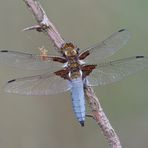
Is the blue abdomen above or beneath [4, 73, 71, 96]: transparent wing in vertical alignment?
beneath

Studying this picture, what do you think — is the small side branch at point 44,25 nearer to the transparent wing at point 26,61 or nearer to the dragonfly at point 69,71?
the dragonfly at point 69,71

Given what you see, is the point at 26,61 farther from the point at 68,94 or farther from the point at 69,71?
the point at 68,94

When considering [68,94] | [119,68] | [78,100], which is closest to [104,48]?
[119,68]

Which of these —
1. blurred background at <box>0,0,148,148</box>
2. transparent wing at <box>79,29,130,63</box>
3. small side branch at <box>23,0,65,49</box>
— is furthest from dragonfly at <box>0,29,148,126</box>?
blurred background at <box>0,0,148,148</box>

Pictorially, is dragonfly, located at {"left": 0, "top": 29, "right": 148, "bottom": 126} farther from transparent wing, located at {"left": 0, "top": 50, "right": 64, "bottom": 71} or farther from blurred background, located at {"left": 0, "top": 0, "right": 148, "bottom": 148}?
blurred background, located at {"left": 0, "top": 0, "right": 148, "bottom": 148}

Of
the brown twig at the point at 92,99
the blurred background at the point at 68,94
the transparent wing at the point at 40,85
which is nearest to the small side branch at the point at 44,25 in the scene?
the brown twig at the point at 92,99

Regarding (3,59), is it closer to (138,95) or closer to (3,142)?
(3,142)
